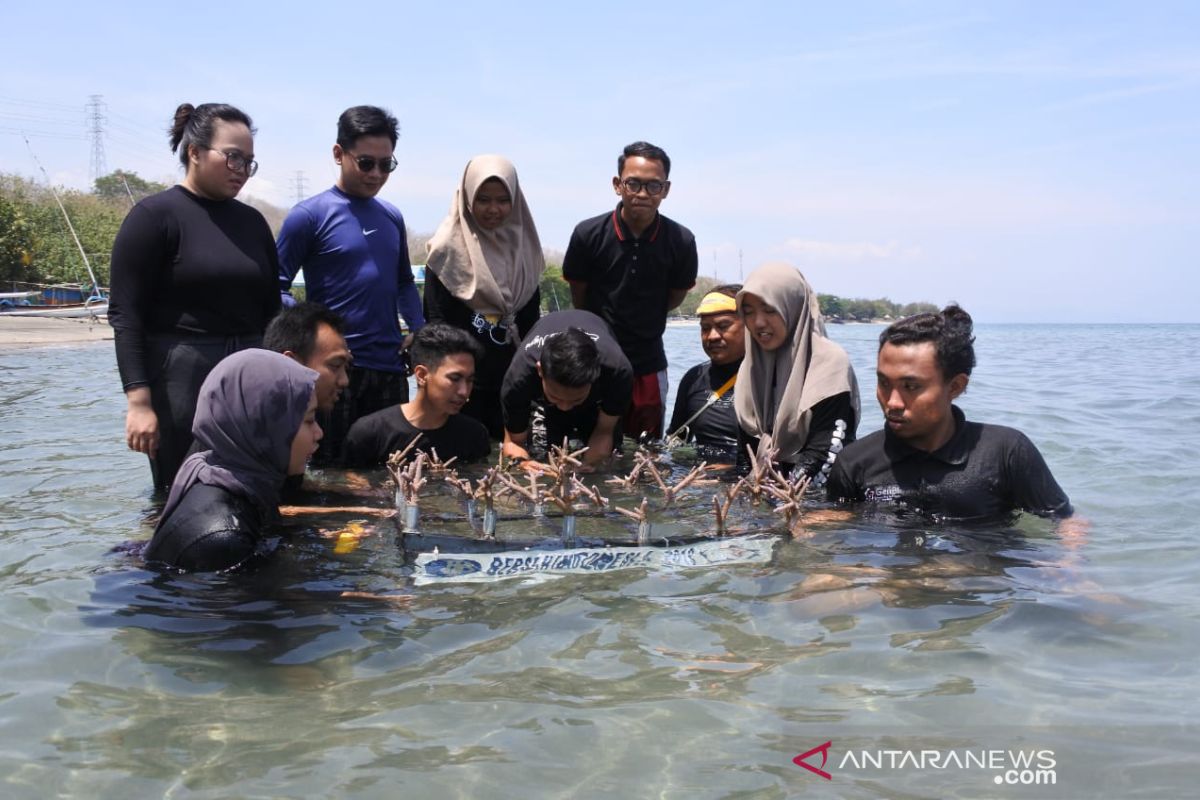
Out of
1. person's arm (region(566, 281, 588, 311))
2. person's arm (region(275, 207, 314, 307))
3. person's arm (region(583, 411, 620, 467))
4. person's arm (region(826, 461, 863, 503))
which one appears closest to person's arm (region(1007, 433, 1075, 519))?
person's arm (region(826, 461, 863, 503))

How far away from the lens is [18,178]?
135ft

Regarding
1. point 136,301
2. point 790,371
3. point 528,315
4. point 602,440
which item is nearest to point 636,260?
point 528,315

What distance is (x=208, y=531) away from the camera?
358 cm

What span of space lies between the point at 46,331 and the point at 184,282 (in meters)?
25.2

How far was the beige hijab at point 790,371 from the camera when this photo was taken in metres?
5.45

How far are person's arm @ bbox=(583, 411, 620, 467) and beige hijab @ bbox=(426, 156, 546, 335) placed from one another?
94 centimetres

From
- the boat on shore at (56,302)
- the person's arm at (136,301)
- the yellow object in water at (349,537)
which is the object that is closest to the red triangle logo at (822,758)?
the yellow object in water at (349,537)

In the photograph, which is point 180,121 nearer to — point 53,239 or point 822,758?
point 822,758

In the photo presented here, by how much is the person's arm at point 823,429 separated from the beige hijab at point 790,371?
1.9 inches

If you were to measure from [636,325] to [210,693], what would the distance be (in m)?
4.06

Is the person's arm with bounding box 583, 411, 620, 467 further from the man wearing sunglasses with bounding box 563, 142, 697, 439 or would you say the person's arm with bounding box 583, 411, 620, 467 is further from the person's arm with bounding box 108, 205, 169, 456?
the person's arm with bounding box 108, 205, 169, 456

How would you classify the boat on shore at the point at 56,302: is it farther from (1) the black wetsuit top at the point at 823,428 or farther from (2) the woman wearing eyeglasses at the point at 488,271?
(1) the black wetsuit top at the point at 823,428

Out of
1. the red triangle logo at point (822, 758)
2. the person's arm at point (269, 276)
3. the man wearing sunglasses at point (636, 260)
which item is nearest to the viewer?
the red triangle logo at point (822, 758)

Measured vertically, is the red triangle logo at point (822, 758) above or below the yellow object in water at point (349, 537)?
below
